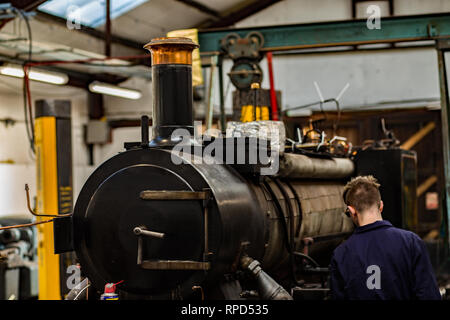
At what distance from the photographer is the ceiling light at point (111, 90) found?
38.7ft

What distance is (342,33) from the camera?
643 cm

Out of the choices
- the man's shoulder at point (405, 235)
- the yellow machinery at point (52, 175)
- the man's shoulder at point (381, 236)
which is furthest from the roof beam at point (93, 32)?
the man's shoulder at point (405, 235)

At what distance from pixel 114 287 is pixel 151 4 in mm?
10346

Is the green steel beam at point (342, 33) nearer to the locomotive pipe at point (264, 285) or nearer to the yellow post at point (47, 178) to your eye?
the yellow post at point (47, 178)

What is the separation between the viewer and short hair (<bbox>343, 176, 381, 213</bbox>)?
10.3 ft

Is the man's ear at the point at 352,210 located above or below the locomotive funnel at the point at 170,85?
below

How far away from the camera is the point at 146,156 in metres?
3.29

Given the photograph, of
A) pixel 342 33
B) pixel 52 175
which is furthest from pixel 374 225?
pixel 52 175

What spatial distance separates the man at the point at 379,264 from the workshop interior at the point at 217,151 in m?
0.36

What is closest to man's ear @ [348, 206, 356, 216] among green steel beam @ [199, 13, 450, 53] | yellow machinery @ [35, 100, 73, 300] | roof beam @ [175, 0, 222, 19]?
green steel beam @ [199, 13, 450, 53]

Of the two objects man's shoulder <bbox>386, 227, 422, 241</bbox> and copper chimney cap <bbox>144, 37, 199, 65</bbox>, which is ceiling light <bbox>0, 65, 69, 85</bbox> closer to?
copper chimney cap <bbox>144, 37, 199, 65</bbox>

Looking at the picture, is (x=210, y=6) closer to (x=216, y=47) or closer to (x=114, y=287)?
(x=216, y=47)

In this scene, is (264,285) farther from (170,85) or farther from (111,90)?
(111,90)
